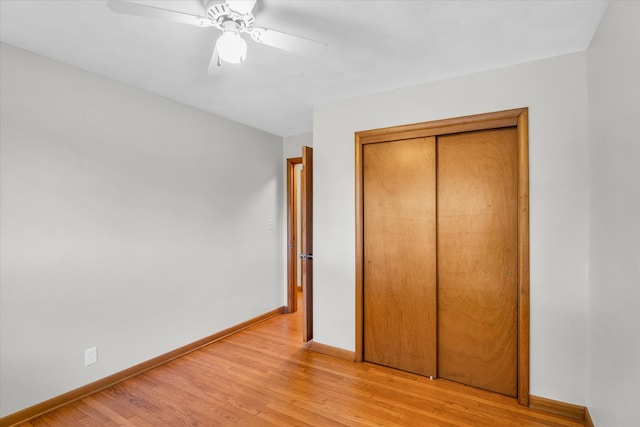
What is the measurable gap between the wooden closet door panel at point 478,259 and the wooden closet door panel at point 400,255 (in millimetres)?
101

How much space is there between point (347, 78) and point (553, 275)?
2035 millimetres

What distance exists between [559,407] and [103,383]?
3.24 m

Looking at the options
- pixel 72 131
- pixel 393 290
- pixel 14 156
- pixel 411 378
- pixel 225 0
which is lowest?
pixel 411 378

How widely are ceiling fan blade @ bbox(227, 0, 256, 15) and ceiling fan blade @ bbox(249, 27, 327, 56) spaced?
0.09m

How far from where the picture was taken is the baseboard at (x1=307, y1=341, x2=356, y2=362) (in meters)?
2.87

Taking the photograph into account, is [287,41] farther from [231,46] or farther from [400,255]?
[400,255]

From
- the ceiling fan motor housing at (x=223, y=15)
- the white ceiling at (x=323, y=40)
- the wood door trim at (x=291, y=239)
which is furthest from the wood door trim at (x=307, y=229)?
the ceiling fan motor housing at (x=223, y=15)

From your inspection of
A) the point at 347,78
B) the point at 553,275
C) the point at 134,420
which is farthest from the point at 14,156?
the point at 553,275

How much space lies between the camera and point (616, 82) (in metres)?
1.53

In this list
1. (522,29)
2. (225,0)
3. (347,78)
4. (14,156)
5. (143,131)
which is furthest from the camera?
(143,131)

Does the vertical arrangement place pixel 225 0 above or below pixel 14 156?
above

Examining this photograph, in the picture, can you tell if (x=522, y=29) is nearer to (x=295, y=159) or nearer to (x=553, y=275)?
(x=553, y=275)

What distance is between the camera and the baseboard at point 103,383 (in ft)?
6.50

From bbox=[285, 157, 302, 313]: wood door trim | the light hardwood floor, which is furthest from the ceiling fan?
bbox=[285, 157, 302, 313]: wood door trim
